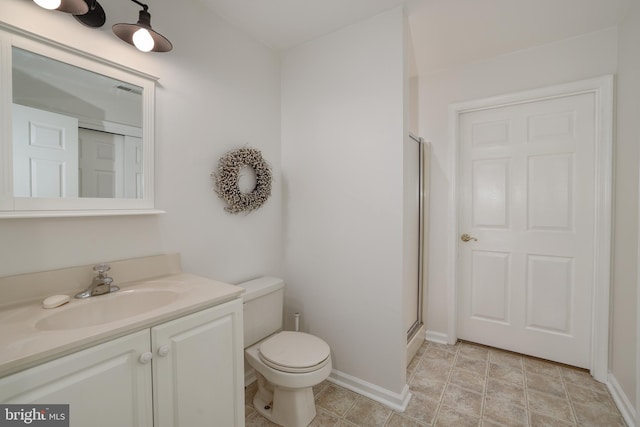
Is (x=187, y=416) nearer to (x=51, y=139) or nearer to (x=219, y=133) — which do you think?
(x=51, y=139)

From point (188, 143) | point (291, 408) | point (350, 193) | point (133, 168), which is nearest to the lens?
point (133, 168)

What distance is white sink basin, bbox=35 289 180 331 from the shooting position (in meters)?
1.04

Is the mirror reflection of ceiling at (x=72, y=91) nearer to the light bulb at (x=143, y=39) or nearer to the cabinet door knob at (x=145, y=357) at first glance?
the light bulb at (x=143, y=39)

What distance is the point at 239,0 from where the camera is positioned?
1.66m

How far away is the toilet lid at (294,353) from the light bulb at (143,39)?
1.64m

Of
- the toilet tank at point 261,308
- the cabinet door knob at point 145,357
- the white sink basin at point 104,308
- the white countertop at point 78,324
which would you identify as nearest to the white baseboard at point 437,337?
the toilet tank at point 261,308

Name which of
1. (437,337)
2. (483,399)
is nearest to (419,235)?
(437,337)

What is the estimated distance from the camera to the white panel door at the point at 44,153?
108 cm

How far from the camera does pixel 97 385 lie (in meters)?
0.84

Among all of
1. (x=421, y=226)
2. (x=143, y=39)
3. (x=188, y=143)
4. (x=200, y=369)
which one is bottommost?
(x=200, y=369)

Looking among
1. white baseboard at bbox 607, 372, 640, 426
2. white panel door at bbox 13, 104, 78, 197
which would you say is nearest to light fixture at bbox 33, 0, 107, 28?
white panel door at bbox 13, 104, 78, 197

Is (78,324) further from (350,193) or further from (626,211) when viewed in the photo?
(626,211)

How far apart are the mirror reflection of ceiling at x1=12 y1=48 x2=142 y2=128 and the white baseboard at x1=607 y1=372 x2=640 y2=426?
3036mm

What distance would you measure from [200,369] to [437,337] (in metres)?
2.14
